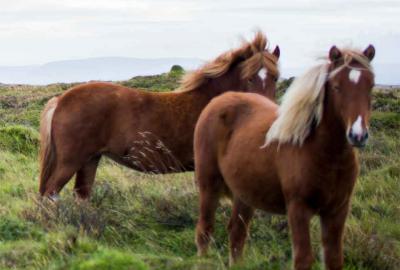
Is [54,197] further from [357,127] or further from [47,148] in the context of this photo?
[357,127]

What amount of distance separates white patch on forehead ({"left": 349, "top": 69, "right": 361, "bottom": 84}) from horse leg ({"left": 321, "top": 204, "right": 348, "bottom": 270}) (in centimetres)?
99

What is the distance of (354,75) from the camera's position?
5.19 meters

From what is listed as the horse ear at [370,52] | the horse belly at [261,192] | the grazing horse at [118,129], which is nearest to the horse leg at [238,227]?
the horse belly at [261,192]

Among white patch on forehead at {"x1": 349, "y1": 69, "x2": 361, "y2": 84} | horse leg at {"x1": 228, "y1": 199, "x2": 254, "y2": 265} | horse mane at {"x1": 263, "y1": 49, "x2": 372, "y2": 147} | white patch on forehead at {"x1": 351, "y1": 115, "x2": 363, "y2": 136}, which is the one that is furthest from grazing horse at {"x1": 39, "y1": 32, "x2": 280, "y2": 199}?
white patch on forehead at {"x1": 351, "y1": 115, "x2": 363, "y2": 136}

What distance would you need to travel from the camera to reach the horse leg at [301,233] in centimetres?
540

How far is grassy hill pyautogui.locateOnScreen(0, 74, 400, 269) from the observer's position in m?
6.13

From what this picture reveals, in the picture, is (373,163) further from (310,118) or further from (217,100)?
(310,118)

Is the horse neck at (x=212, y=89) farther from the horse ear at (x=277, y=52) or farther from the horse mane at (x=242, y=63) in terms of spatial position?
the horse ear at (x=277, y=52)

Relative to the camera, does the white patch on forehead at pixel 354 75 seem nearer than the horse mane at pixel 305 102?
Yes

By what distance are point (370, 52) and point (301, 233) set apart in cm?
142

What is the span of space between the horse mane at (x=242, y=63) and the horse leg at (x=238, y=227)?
250 cm

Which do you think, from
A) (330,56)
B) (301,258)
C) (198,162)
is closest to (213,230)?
(198,162)

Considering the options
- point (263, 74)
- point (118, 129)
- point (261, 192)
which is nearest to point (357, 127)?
point (261, 192)

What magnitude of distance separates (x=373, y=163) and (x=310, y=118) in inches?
234
